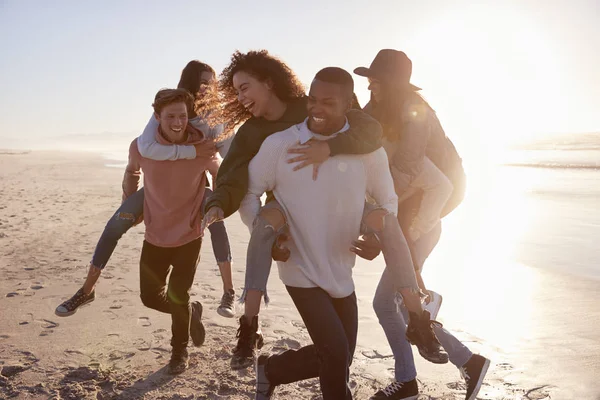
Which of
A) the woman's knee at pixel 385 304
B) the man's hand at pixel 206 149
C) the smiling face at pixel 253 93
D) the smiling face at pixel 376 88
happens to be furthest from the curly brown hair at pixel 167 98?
the woman's knee at pixel 385 304

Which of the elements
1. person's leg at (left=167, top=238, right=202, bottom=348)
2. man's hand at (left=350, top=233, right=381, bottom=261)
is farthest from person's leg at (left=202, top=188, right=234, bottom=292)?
man's hand at (left=350, top=233, right=381, bottom=261)

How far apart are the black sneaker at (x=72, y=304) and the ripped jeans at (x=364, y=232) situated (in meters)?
2.20

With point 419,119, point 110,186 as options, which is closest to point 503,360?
point 419,119

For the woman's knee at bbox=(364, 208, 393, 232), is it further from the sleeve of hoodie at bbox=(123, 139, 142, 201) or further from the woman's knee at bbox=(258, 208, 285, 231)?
the sleeve of hoodie at bbox=(123, 139, 142, 201)

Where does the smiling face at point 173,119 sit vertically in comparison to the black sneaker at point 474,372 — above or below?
above

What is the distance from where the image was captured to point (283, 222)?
314cm

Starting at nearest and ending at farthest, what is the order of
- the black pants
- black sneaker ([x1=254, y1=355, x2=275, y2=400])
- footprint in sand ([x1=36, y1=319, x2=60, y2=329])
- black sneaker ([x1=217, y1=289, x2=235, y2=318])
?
black sneaker ([x1=254, y1=355, x2=275, y2=400]), the black pants, black sneaker ([x1=217, y1=289, x2=235, y2=318]), footprint in sand ([x1=36, y1=319, x2=60, y2=329])

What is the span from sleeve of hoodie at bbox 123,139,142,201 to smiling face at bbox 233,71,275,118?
148 cm

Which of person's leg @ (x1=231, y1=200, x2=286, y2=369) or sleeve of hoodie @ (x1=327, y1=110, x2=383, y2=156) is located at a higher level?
sleeve of hoodie @ (x1=327, y1=110, x2=383, y2=156)

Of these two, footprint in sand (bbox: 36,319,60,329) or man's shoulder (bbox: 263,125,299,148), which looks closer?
man's shoulder (bbox: 263,125,299,148)

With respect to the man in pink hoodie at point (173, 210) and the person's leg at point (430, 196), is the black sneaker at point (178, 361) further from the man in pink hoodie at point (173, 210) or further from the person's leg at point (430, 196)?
the person's leg at point (430, 196)

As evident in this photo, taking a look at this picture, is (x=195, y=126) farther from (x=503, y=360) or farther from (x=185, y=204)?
(x=503, y=360)

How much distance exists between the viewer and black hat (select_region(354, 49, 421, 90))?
13.0 ft

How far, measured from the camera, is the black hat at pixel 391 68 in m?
3.96
